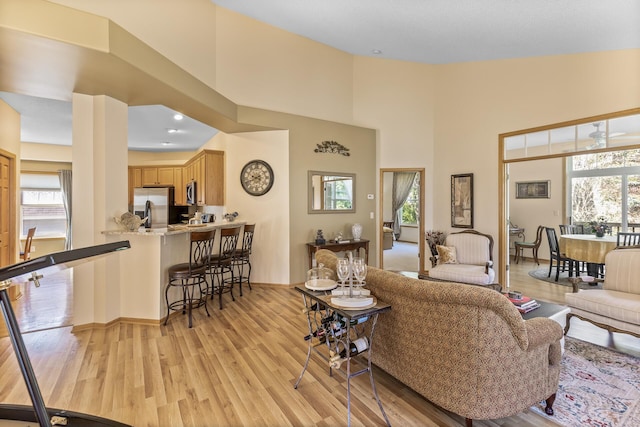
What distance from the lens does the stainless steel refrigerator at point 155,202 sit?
713cm

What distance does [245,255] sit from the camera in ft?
15.9

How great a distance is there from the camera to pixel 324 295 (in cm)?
211

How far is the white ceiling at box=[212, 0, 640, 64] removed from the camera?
11.7ft

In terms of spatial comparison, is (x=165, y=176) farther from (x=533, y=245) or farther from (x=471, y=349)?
(x=533, y=245)

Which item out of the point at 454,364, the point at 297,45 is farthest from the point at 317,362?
the point at 297,45

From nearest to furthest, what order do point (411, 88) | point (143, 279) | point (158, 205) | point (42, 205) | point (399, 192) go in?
point (143, 279), point (411, 88), point (158, 205), point (42, 205), point (399, 192)

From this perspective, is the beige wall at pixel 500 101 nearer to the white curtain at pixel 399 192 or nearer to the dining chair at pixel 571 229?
the dining chair at pixel 571 229

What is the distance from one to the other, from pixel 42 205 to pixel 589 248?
11417mm

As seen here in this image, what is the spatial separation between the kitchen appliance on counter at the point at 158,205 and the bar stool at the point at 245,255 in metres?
3.03

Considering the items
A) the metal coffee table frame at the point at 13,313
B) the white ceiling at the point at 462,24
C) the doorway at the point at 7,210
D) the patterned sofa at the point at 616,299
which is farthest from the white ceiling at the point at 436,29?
the metal coffee table frame at the point at 13,313

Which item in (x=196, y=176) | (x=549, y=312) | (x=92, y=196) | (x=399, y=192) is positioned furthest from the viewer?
(x=399, y=192)

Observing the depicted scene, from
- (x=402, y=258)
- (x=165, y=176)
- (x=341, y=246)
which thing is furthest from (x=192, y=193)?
(x=402, y=258)

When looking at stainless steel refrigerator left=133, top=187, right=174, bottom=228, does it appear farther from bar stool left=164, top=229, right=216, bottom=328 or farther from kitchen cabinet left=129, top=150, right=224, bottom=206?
bar stool left=164, top=229, right=216, bottom=328

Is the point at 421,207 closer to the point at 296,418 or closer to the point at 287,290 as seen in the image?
the point at 287,290
